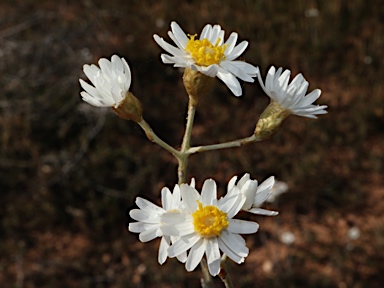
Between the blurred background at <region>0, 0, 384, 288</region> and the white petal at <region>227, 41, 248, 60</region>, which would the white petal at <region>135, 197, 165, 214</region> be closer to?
the white petal at <region>227, 41, 248, 60</region>

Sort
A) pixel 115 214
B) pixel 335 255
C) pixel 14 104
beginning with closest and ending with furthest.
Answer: pixel 335 255, pixel 115 214, pixel 14 104

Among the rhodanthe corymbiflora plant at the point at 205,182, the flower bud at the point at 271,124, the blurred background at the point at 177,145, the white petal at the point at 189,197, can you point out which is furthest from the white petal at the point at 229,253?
the blurred background at the point at 177,145

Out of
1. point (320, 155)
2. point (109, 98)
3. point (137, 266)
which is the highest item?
point (109, 98)

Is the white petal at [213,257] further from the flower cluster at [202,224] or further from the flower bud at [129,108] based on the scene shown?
the flower bud at [129,108]

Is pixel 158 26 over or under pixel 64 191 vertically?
over

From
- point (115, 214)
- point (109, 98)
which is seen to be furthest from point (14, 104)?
point (109, 98)

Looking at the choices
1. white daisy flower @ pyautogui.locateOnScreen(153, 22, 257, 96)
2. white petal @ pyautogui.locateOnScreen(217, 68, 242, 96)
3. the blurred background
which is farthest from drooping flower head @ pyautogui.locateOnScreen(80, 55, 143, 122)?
the blurred background

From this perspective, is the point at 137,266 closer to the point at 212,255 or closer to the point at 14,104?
the point at 14,104
